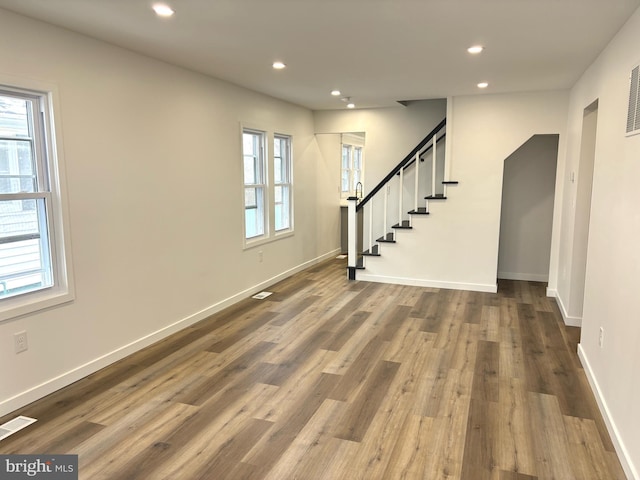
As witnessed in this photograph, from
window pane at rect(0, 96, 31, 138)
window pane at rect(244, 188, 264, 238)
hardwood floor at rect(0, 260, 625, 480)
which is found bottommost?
hardwood floor at rect(0, 260, 625, 480)

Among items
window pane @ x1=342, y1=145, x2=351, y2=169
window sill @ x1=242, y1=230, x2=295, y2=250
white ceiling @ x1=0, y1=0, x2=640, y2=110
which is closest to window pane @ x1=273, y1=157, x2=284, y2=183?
window sill @ x1=242, y1=230, x2=295, y2=250

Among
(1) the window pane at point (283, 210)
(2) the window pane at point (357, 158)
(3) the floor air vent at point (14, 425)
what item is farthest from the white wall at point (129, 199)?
(2) the window pane at point (357, 158)

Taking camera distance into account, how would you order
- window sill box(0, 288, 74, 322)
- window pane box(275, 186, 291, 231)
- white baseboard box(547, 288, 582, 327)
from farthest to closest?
1. window pane box(275, 186, 291, 231)
2. white baseboard box(547, 288, 582, 327)
3. window sill box(0, 288, 74, 322)

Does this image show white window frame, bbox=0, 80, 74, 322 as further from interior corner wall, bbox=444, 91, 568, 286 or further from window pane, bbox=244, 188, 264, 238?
interior corner wall, bbox=444, 91, 568, 286

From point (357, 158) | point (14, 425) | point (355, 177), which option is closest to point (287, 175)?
point (355, 177)

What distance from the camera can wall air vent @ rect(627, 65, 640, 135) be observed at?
95.3 inches

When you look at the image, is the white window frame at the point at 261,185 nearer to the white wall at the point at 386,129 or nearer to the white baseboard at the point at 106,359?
the white baseboard at the point at 106,359

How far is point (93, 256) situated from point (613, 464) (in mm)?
3519

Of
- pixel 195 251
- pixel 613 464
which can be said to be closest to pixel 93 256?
pixel 195 251

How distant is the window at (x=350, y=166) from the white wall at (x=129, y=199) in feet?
11.7

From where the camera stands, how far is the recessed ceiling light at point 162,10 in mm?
2556

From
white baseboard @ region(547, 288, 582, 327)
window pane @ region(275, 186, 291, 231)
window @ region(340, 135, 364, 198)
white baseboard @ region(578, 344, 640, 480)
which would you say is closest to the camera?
white baseboard @ region(578, 344, 640, 480)

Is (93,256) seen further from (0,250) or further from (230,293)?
(230,293)

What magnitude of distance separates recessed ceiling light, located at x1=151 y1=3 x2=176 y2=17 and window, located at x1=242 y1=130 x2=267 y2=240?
272 cm
